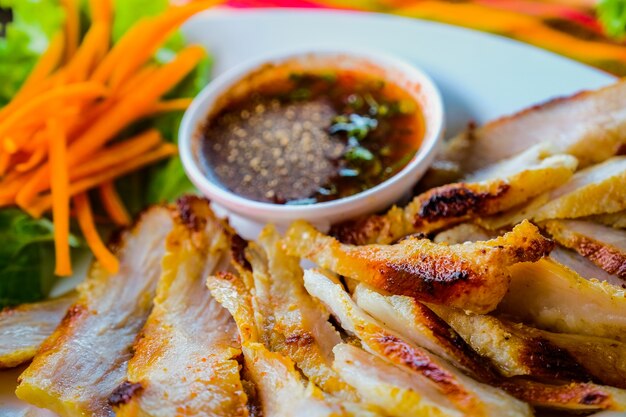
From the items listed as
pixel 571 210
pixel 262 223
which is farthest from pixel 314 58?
pixel 571 210

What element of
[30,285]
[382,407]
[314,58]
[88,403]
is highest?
[314,58]

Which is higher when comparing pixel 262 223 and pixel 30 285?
pixel 262 223

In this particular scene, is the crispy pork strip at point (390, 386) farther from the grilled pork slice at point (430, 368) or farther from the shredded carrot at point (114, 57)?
the shredded carrot at point (114, 57)

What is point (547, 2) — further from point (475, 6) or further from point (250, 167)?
point (250, 167)

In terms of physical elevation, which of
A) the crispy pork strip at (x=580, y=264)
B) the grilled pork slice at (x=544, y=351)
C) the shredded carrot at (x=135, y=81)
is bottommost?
the shredded carrot at (x=135, y=81)

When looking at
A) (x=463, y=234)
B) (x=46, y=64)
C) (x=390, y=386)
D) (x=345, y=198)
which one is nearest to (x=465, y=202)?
(x=463, y=234)

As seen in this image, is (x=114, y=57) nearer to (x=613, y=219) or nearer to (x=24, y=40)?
(x=24, y=40)

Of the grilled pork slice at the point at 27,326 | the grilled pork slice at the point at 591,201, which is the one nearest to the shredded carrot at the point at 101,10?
the grilled pork slice at the point at 27,326
